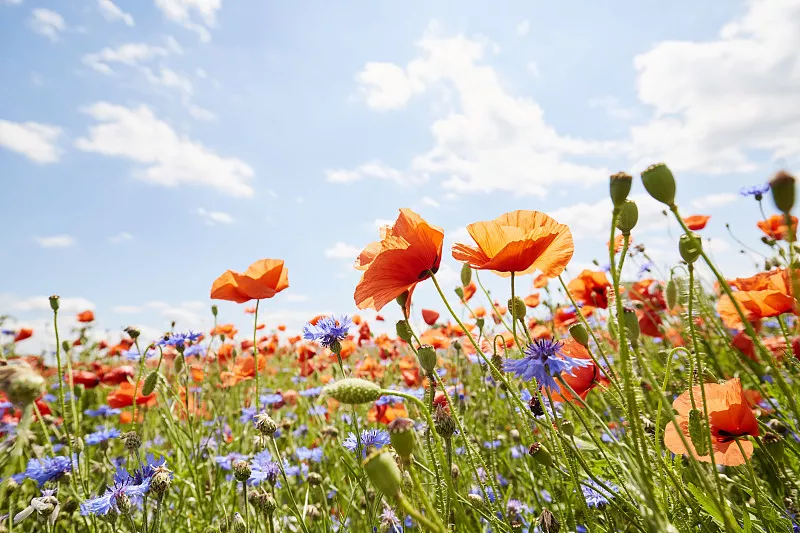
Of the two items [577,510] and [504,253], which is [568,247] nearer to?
[504,253]

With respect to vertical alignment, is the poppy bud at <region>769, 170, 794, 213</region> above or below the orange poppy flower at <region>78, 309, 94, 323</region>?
above

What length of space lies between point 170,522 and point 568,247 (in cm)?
190

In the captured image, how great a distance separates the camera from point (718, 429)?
1165 millimetres

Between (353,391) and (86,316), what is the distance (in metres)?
4.90

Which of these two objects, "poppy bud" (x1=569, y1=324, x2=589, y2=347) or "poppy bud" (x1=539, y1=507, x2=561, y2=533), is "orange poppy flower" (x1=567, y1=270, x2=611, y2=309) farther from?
"poppy bud" (x1=539, y1=507, x2=561, y2=533)

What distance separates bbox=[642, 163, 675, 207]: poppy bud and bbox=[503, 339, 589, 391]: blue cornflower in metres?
0.37

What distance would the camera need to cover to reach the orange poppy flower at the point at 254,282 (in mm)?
1747

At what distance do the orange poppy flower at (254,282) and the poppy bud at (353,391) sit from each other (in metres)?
1.06

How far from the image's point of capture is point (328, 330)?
156 centimetres

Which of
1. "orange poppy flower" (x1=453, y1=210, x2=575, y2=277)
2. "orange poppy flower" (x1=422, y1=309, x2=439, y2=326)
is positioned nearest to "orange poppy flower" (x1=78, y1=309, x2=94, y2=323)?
"orange poppy flower" (x1=422, y1=309, x2=439, y2=326)

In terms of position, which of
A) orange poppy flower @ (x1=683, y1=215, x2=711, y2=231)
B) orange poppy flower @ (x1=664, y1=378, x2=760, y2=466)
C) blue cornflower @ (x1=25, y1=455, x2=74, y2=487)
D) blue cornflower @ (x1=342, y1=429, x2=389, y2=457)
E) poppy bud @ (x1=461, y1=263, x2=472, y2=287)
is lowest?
blue cornflower @ (x1=25, y1=455, x2=74, y2=487)

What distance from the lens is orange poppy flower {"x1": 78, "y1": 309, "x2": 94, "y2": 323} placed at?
465 centimetres

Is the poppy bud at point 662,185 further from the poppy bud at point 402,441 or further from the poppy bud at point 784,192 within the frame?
the poppy bud at point 402,441

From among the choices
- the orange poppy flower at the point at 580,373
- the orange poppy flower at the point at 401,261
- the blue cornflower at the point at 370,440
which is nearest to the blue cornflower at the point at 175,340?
the blue cornflower at the point at 370,440
